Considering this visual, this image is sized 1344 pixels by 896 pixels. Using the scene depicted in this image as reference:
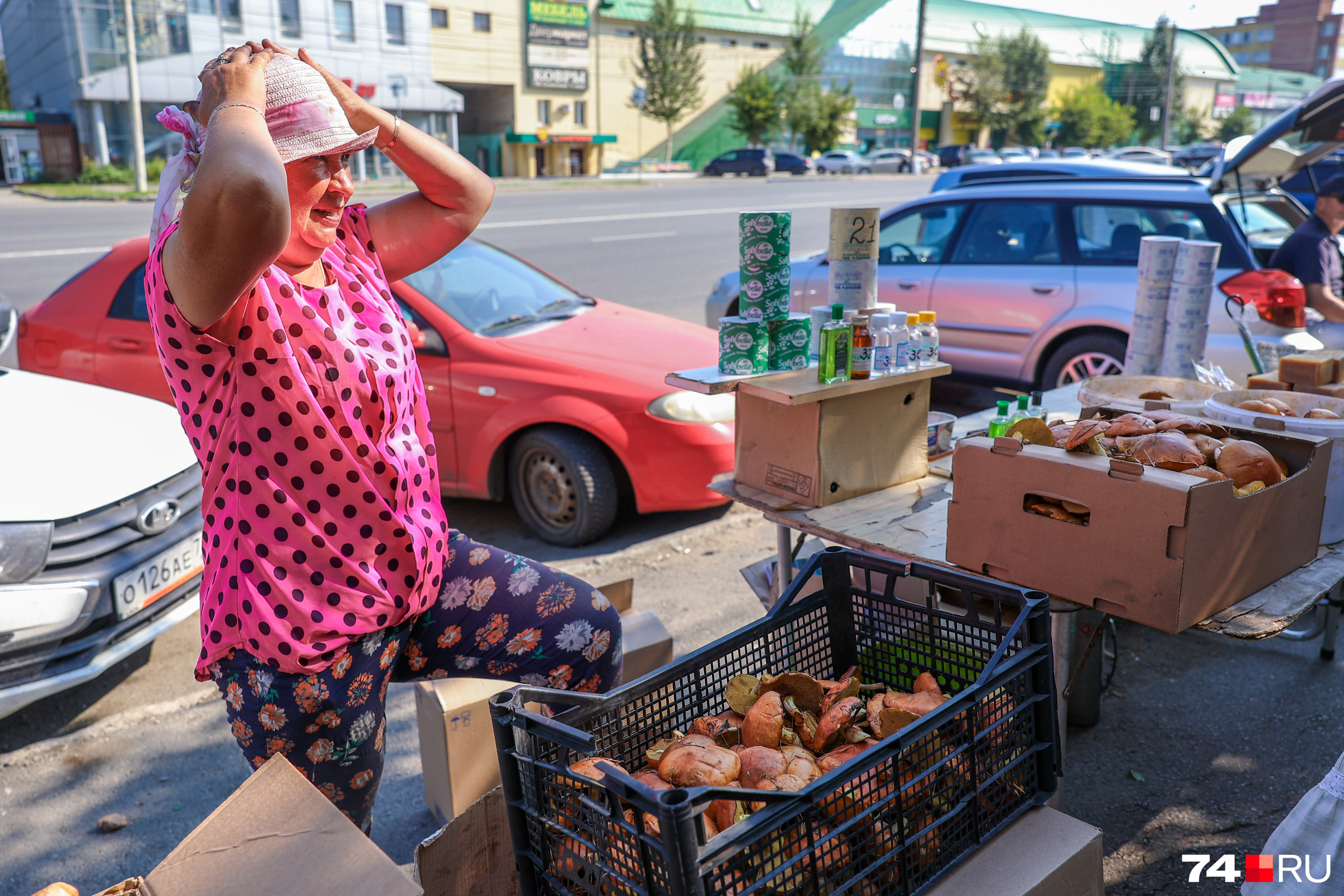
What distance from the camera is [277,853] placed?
1.38m

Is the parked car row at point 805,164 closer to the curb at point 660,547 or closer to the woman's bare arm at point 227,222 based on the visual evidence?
the curb at point 660,547

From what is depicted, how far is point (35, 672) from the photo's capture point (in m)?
3.07

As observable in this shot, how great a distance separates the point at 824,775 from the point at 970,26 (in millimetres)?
75528

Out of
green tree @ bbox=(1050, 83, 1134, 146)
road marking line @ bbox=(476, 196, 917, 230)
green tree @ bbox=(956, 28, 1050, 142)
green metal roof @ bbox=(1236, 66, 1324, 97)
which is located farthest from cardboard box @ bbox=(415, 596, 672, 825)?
green metal roof @ bbox=(1236, 66, 1324, 97)

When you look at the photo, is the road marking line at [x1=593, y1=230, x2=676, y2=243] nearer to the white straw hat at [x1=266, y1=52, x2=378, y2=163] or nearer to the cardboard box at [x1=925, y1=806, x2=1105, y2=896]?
the white straw hat at [x1=266, y1=52, x2=378, y2=163]

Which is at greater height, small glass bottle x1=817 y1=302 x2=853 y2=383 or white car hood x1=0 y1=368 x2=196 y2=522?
small glass bottle x1=817 y1=302 x2=853 y2=383

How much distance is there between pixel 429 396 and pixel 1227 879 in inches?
150

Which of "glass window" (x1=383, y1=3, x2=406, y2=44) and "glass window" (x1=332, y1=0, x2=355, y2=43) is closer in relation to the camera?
"glass window" (x1=332, y1=0, x2=355, y2=43)

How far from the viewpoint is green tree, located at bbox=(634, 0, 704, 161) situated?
50562 mm

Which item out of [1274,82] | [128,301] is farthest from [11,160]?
[1274,82]

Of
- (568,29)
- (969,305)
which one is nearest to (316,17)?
(568,29)

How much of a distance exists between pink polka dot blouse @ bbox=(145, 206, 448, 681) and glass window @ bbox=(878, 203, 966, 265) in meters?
6.11

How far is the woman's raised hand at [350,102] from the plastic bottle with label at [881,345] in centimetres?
156

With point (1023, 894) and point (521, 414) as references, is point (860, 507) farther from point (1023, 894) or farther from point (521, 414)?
point (521, 414)
